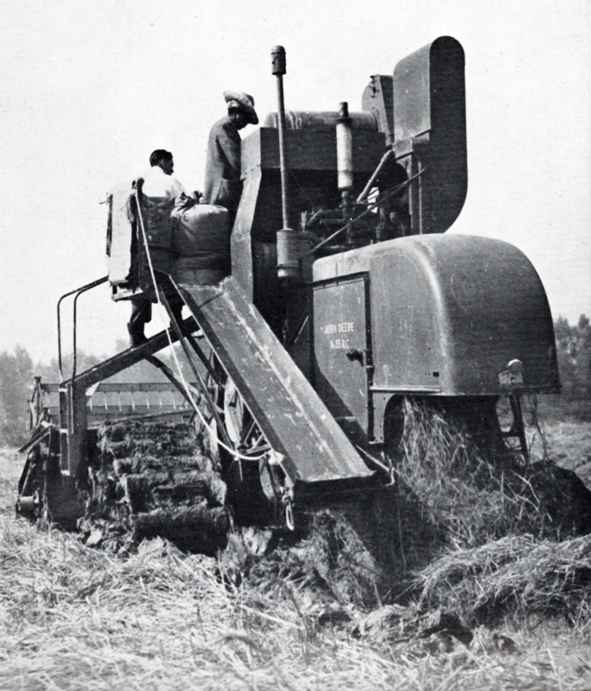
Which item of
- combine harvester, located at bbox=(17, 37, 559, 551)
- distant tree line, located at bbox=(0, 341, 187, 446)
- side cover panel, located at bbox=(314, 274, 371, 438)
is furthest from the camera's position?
distant tree line, located at bbox=(0, 341, 187, 446)

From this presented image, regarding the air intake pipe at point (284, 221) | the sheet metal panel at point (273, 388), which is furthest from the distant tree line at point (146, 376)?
the air intake pipe at point (284, 221)

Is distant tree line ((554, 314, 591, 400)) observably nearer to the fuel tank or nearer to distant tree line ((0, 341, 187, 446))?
distant tree line ((0, 341, 187, 446))

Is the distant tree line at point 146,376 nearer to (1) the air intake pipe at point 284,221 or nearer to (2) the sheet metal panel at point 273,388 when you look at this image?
(2) the sheet metal panel at point 273,388

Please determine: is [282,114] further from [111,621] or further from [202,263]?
[111,621]

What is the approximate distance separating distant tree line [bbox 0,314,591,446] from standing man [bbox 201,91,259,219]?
14.1 meters

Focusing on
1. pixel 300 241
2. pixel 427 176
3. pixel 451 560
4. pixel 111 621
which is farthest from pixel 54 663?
pixel 427 176

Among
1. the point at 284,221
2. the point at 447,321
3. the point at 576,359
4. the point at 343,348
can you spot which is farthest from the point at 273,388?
the point at 576,359

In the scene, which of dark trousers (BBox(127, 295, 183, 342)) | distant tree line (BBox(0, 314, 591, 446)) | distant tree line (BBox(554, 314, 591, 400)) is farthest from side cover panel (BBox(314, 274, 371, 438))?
distant tree line (BBox(554, 314, 591, 400))

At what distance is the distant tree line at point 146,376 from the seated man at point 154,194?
12.9 meters

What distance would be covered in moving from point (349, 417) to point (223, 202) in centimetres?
244

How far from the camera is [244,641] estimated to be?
5.09 m

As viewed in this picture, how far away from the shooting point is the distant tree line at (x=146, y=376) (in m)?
23.8

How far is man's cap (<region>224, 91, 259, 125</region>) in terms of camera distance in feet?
26.2

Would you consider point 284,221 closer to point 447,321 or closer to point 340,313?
point 340,313
